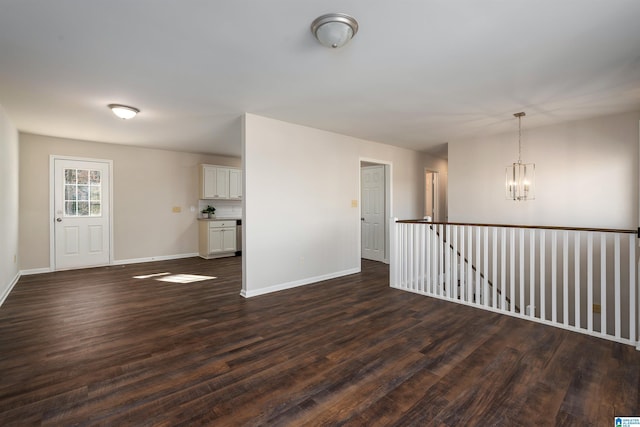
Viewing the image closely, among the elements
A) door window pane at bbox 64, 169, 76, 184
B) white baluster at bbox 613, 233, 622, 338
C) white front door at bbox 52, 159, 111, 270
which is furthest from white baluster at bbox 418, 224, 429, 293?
door window pane at bbox 64, 169, 76, 184

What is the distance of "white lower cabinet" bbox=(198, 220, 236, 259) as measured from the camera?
22.9 ft

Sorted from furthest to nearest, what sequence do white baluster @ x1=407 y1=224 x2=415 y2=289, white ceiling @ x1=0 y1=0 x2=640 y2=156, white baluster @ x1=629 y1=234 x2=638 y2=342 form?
white baluster @ x1=407 y1=224 x2=415 y2=289 → white baluster @ x1=629 y1=234 x2=638 y2=342 → white ceiling @ x1=0 y1=0 x2=640 y2=156

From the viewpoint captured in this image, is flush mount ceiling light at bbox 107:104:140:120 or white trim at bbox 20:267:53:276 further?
white trim at bbox 20:267:53:276

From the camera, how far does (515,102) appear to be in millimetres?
3691

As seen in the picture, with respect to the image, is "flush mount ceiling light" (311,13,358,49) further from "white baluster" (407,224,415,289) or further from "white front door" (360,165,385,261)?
"white front door" (360,165,385,261)

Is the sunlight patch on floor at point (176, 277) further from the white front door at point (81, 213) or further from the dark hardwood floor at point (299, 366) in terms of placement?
the white front door at point (81, 213)

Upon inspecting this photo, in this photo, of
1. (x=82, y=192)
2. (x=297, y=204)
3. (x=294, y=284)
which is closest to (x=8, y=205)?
(x=82, y=192)

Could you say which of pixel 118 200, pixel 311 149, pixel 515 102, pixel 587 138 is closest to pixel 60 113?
pixel 118 200

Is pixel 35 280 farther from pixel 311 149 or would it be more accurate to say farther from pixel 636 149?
pixel 636 149

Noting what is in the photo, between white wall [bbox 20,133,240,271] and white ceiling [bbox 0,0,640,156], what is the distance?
130 centimetres

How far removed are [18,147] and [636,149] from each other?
927 centimetres

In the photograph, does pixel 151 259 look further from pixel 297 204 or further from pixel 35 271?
pixel 297 204

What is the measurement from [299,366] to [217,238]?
5.24m

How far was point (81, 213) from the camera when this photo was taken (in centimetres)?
587
